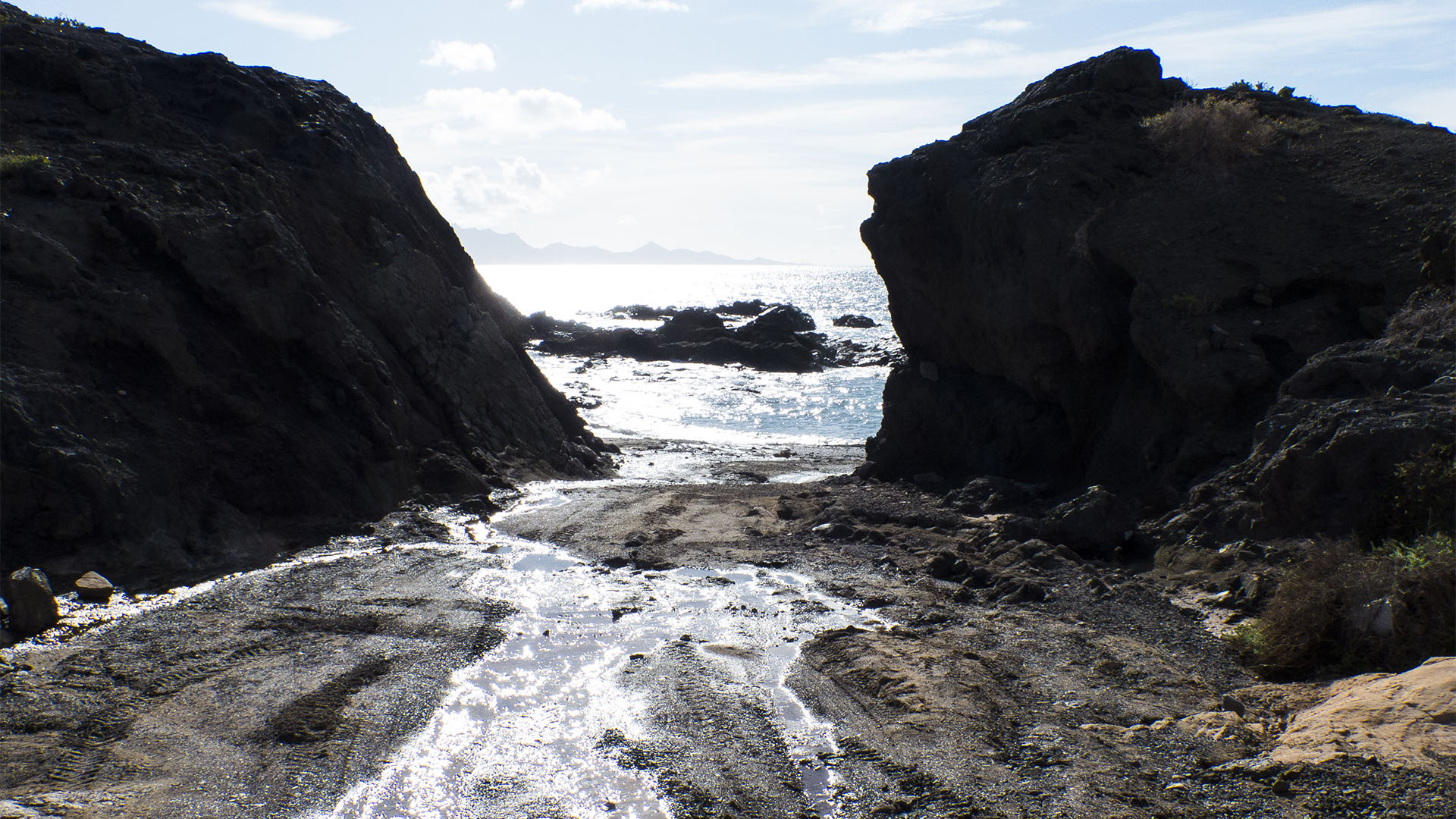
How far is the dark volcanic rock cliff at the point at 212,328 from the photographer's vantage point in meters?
10.4

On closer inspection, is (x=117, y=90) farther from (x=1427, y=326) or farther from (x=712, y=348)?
(x=712, y=348)

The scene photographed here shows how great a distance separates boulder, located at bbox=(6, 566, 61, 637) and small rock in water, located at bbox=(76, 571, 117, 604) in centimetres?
61

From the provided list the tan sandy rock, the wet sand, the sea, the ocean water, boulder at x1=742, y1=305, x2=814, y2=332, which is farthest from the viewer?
boulder at x1=742, y1=305, x2=814, y2=332

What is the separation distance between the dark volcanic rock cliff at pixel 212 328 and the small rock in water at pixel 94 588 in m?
0.43

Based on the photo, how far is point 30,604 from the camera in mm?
8070

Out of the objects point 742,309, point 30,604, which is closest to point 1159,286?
point 30,604

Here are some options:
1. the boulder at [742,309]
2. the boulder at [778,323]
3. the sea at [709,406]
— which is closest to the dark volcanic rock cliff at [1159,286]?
the sea at [709,406]

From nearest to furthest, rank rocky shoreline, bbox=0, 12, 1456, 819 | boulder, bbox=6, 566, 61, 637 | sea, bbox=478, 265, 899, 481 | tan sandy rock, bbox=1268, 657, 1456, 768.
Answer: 1. tan sandy rock, bbox=1268, 657, 1456, 768
2. rocky shoreline, bbox=0, 12, 1456, 819
3. boulder, bbox=6, 566, 61, 637
4. sea, bbox=478, 265, 899, 481

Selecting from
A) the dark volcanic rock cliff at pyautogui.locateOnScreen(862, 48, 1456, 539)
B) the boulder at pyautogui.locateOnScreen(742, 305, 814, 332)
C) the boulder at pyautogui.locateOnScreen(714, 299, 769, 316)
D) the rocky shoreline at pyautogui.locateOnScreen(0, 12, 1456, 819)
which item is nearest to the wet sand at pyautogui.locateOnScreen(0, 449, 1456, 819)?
the rocky shoreline at pyautogui.locateOnScreen(0, 12, 1456, 819)

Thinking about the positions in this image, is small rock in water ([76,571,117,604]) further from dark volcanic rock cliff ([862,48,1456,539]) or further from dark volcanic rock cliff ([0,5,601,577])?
dark volcanic rock cliff ([862,48,1456,539])

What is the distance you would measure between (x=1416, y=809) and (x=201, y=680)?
7.27m

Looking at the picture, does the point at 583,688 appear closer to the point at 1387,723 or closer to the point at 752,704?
the point at 752,704

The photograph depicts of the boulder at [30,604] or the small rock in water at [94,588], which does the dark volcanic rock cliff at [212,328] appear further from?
the boulder at [30,604]

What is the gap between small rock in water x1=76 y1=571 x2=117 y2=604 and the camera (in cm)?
894
